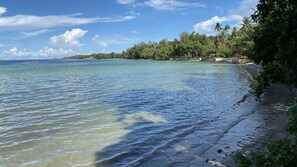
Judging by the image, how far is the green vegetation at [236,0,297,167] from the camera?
351 cm

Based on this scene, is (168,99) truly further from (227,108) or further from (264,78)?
(264,78)

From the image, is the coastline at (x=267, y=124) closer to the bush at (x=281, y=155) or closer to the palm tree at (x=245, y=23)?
the bush at (x=281, y=155)

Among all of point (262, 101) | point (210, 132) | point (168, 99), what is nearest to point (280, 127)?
point (210, 132)

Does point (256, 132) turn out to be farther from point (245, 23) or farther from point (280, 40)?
point (245, 23)

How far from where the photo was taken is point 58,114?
1533 cm

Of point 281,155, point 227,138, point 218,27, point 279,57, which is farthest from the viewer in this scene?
point 218,27

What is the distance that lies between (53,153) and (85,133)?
230cm

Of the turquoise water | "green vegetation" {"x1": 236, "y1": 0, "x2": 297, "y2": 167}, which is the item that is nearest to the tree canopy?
"green vegetation" {"x1": 236, "y1": 0, "x2": 297, "y2": 167}

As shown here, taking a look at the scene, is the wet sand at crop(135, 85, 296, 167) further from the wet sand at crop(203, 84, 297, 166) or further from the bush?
the bush

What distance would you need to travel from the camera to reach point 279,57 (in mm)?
11516

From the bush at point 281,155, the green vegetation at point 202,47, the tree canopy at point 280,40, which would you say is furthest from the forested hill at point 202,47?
the bush at point 281,155

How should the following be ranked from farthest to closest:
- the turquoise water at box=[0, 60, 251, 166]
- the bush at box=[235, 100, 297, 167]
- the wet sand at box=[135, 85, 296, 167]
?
the turquoise water at box=[0, 60, 251, 166]
the wet sand at box=[135, 85, 296, 167]
the bush at box=[235, 100, 297, 167]

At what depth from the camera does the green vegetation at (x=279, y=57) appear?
3512mm

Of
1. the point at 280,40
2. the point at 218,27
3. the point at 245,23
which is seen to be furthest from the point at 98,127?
the point at 218,27
